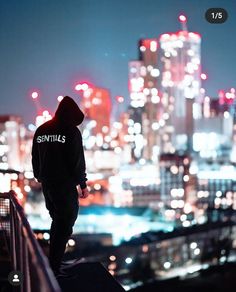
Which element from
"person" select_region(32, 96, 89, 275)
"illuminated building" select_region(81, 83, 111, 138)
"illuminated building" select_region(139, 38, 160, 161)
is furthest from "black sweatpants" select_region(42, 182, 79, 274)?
"illuminated building" select_region(81, 83, 111, 138)

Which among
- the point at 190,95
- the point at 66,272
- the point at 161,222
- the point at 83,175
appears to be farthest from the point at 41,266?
the point at 190,95

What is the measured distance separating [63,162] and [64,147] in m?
0.06

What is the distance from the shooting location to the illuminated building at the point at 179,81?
5394 cm

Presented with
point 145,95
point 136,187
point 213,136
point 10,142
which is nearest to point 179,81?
point 145,95

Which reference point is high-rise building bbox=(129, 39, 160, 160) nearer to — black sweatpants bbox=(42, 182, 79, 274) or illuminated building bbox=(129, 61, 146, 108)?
illuminated building bbox=(129, 61, 146, 108)

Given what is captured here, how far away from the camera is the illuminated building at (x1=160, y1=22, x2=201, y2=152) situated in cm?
5394

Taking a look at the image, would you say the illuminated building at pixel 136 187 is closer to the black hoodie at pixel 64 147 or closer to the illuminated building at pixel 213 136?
the illuminated building at pixel 213 136

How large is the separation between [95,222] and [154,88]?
31070mm

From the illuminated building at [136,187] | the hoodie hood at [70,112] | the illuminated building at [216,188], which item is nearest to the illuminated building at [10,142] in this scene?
the illuminated building at [136,187]

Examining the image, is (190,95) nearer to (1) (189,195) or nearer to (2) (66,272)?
(1) (189,195)

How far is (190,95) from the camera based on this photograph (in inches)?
2312

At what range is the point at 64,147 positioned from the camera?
204cm

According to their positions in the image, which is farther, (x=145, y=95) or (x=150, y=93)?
(x=145, y=95)

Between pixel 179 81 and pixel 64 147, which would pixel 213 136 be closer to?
pixel 179 81
